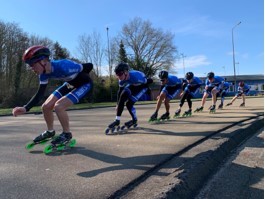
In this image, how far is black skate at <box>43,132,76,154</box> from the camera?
585 centimetres

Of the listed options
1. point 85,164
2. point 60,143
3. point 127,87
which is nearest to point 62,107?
point 60,143

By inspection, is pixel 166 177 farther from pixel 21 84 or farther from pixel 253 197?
pixel 21 84

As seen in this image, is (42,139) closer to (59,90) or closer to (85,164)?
(59,90)

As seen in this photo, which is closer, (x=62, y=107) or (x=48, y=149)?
(x=48, y=149)

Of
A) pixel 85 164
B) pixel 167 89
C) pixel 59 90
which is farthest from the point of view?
pixel 167 89

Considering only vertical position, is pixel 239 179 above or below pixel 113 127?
below

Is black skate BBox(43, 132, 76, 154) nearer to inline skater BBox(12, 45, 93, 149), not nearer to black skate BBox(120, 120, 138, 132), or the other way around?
inline skater BBox(12, 45, 93, 149)

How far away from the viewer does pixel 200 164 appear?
4617 mm

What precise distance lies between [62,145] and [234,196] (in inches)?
132

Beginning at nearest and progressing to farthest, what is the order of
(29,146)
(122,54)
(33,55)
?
(33,55) → (29,146) → (122,54)

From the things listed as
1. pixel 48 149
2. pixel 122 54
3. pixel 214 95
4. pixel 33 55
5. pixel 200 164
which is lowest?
pixel 200 164

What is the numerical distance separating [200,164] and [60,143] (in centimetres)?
266

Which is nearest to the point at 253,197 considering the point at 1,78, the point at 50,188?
the point at 50,188

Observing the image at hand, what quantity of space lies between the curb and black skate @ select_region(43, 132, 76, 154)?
2.19 m
